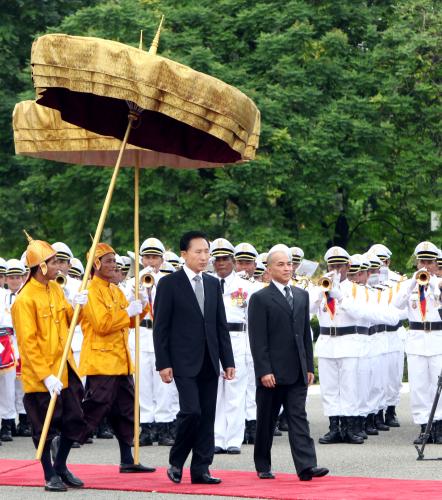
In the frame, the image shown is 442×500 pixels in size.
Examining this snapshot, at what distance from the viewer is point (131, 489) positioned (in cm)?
1202

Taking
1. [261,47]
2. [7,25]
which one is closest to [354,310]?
[261,47]

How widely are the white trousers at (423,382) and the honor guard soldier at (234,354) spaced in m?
1.90

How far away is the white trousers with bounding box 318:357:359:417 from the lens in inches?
650

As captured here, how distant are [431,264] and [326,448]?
7.90ft

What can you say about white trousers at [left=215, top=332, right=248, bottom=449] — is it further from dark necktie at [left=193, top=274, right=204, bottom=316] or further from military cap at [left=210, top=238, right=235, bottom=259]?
Answer: dark necktie at [left=193, top=274, right=204, bottom=316]

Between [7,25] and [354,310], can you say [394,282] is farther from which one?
[7,25]

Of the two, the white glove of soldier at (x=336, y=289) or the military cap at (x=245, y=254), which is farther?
the military cap at (x=245, y=254)

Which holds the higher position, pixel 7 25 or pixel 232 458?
pixel 7 25

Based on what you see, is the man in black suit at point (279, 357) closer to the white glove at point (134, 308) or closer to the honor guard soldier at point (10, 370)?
the white glove at point (134, 308)

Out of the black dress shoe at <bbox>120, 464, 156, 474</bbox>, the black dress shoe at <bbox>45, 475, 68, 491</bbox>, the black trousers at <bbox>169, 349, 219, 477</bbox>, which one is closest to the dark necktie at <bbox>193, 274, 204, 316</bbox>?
the black trousers at <bbox>169, 349, 219, 477</bbox>

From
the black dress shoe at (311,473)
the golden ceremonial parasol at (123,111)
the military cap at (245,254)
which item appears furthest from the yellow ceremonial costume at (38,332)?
the military cap at (245,254)

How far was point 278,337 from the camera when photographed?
12.9 m

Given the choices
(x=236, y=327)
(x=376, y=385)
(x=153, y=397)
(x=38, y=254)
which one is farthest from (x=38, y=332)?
(x=376, y=385)

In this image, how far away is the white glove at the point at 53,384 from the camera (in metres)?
11.9
